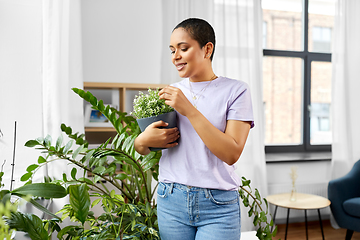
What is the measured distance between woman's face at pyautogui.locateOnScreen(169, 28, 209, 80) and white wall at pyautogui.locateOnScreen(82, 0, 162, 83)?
6.68 ft

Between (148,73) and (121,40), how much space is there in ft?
1.30

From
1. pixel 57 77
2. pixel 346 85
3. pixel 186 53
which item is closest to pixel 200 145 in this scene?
pixel 186 53

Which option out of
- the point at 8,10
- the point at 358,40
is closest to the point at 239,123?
the point at 8,10

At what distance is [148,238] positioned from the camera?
126 centimetres

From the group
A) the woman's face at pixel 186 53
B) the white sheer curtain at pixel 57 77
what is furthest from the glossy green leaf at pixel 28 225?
the white sheer curtain at pixel 57 77

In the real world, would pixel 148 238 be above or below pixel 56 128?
below

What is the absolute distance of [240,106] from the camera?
896 mm

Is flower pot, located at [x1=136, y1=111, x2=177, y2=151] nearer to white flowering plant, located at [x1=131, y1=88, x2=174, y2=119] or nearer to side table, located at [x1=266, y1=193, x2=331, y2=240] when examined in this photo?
white flowering plant, located at [x1=131, y1=88, x2=174, y2=119]

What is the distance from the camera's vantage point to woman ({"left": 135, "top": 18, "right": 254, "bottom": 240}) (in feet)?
2.87

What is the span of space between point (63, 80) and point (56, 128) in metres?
0.31

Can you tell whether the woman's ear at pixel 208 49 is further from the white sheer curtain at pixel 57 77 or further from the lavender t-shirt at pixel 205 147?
the white sheer curtain at pixel 57 77

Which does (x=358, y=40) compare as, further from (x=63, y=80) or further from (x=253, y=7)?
(x=63, y=80)

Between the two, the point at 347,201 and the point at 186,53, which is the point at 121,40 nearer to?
the point at 186,53

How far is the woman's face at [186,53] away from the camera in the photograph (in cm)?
91
